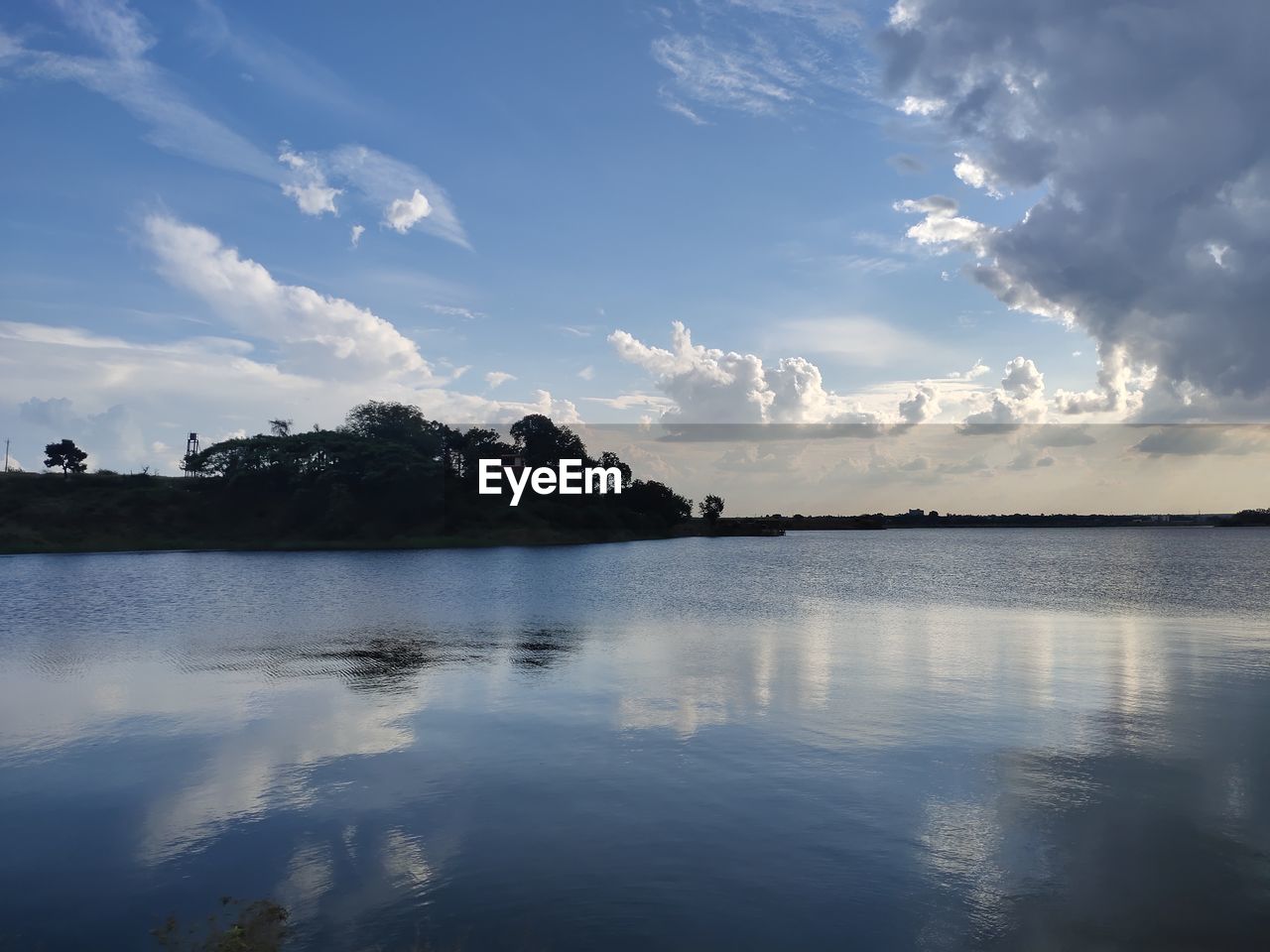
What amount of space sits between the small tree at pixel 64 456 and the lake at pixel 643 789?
14050cm

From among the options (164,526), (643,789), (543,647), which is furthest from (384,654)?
(164,526)

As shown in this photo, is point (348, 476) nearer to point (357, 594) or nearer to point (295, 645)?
point (357, 594)

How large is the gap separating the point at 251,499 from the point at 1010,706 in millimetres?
145678

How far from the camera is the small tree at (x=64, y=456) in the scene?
150 metres

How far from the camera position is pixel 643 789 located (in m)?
14.7

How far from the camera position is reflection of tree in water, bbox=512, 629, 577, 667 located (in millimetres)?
28625

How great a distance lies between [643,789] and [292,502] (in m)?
142

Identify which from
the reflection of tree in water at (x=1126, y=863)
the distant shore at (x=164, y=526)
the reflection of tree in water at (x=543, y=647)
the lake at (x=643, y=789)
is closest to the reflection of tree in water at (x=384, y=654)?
the reflection of tree in water at (x=543, y=647)

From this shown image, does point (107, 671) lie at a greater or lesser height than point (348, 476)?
lesser

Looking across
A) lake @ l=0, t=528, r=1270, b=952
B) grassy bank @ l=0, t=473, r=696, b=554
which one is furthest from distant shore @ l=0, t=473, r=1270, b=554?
lake @ l=0, t=528, r=1270, b=952

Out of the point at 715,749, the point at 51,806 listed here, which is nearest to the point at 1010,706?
the point at 715,749

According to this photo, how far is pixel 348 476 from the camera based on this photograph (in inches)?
5704

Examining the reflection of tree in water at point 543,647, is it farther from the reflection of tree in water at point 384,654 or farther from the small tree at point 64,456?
the small tree at point 64,456

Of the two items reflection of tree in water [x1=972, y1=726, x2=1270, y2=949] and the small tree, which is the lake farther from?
the small tree
